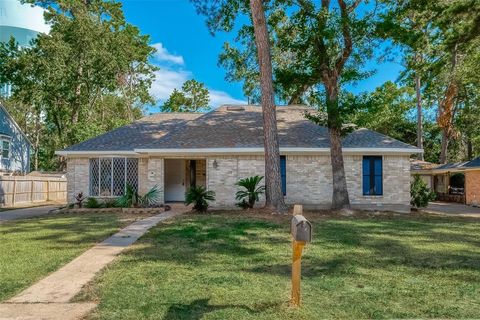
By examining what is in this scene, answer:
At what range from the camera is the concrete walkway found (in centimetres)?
430

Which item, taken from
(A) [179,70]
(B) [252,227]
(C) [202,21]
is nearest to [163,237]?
(B) [252,227]

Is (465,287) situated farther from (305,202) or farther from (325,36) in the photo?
(305,202)

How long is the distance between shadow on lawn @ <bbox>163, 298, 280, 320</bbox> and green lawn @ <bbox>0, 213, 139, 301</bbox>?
2277 mm

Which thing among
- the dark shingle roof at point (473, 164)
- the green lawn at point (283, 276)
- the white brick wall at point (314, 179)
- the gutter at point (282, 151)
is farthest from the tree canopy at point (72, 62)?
the dark shingle roof at point (473, 164)

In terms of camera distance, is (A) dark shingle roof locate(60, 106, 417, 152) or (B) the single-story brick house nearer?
(B) the single-story brick house

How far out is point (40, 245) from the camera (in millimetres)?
8445

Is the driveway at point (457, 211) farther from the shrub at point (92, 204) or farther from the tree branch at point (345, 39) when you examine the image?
the shrub at point (92, 204)

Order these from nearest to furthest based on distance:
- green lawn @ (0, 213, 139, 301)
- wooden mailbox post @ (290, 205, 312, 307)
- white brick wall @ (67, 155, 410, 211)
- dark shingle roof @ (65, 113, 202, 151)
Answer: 1. wooden mailbox post @ (290, 205, 312, 307)
2. green lawn @ (0, 213, 139, 301)
3. white brick wall @ (67, 155, 410, 211)
4. dark shingle roof @ (65, 113, 202, 151)

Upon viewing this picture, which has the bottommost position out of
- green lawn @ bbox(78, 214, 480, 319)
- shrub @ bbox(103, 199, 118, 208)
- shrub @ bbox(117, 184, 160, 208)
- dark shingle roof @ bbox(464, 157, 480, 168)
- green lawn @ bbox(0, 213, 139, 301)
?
green lawn @ bbox(0, 213, 139, 301)

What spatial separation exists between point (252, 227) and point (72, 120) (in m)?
23.8

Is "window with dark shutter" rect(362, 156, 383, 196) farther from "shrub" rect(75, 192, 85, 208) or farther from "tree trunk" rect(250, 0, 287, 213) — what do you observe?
"shrub" rect(75, 192, 85, 208)

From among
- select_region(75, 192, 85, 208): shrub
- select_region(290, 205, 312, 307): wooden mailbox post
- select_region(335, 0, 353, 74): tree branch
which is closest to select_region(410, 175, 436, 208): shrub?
select_region(335, 0, 353, 74): tree branch

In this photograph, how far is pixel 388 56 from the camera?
15.2 m

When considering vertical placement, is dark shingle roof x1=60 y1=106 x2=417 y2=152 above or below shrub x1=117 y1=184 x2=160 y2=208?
above
